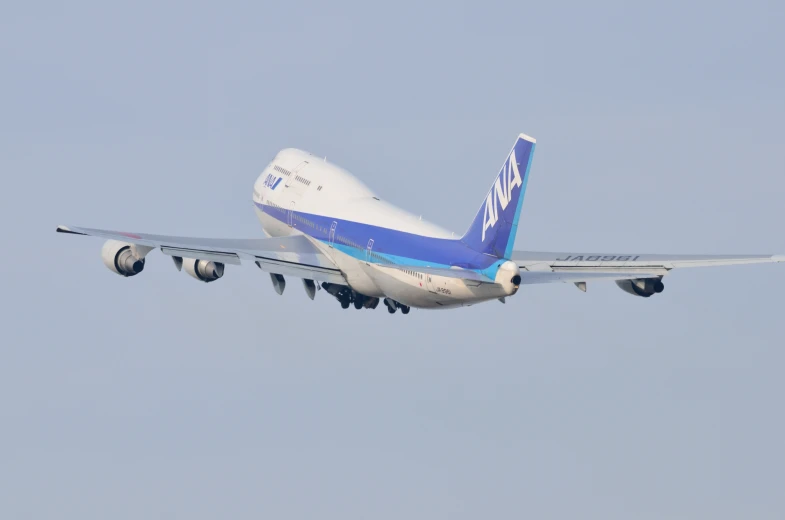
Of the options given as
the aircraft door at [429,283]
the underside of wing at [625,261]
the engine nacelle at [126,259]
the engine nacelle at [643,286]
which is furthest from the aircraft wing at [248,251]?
the engine nacelle at [643,286]

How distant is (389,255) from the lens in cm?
7988

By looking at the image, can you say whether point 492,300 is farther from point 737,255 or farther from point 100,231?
point 100,231

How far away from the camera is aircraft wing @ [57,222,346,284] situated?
3105 inches

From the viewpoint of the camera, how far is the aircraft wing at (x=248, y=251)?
78875mm

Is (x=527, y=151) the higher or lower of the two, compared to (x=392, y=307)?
higher

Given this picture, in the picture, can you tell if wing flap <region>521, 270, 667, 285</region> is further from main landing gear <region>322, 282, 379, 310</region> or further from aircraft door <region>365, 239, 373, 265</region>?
main landing gear <region>322, 282, 379, 310</region>

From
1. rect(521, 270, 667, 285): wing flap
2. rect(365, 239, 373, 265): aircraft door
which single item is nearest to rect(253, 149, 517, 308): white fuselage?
rect(365, 239, 373, 265): aircraft door

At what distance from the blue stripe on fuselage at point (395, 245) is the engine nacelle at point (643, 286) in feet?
32.2

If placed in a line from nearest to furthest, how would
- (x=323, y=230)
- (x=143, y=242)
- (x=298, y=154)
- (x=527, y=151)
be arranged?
(x=527, y=151), (x=143, y=242), (x=323, y=230), (x=298, y=154)

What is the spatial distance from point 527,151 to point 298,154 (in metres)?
28.3

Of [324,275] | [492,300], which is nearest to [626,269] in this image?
[492,300]

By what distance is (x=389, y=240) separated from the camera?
265 feet

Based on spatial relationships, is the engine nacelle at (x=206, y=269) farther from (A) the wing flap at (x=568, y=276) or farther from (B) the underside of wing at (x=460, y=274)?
(A) the wing flap at (x=568, y=276)

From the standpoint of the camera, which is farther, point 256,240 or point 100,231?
point 256,240
